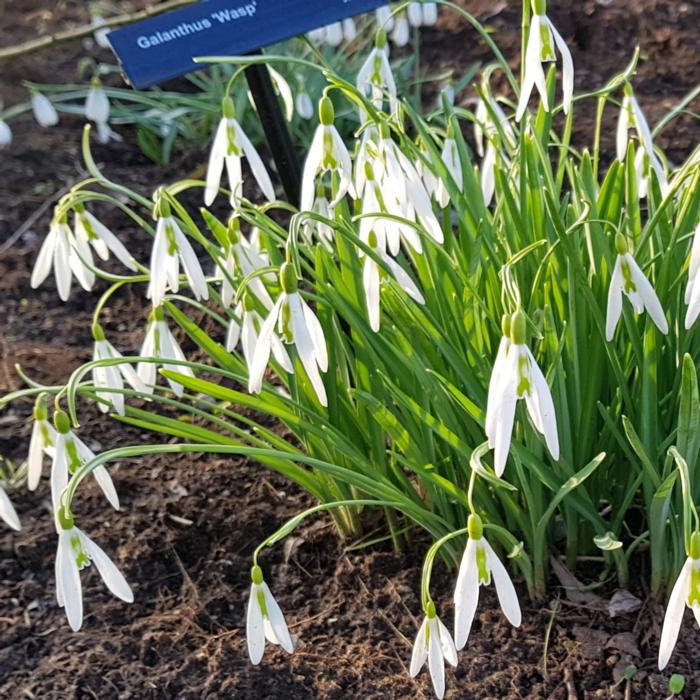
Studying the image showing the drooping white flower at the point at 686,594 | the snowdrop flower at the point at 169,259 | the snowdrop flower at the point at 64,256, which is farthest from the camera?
the snowdrop flower at the point at 64,256

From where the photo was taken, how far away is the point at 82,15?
4.83 meters

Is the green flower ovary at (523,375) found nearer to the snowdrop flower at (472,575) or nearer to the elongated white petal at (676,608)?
the snowdrop flower at (472,575)

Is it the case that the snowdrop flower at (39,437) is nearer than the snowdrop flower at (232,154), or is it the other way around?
the snowdrop flower at (39,437)

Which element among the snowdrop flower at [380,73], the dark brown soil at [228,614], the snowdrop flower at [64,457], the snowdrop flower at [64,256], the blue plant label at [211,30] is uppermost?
the blue plant label at [211,30]

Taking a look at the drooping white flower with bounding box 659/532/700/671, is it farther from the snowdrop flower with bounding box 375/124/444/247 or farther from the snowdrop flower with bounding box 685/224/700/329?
the snowdrop flower with bounding box 375/124/444/247

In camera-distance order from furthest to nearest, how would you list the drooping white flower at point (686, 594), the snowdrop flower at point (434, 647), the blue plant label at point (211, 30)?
the blue plant label at point (211, 30) < the snowdrop flower at point (434, 647) < the drooping white flower at point (686, 594)

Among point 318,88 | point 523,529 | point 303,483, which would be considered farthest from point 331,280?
point 318,88

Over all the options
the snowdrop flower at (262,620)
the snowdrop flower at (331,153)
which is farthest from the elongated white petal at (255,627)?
the snowdrop flower at (331,153)

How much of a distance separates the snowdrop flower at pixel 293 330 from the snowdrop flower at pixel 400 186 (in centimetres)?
24

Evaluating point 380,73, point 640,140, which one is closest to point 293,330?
point 380,73

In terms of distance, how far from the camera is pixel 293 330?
1.39 metres

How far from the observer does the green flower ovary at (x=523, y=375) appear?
4.21ft

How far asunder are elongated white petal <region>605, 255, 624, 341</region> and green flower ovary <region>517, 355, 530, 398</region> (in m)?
0.23

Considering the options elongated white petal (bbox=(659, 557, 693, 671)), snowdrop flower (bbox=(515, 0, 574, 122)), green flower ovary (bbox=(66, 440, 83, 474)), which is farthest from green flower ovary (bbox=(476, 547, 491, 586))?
snowdrop flower (bbox=(515, 0, 574, 122))
